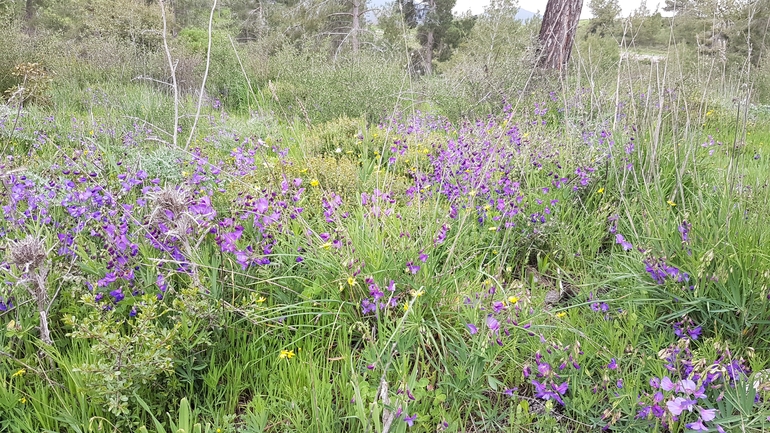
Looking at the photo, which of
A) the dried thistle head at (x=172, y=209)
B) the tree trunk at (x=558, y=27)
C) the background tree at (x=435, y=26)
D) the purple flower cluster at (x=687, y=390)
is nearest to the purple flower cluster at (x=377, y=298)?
the dried thistle head at (x=172, y=209)

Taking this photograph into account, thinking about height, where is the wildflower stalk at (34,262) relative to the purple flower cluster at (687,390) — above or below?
above

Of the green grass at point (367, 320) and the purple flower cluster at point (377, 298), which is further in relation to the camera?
the purple flower cluster at point (377, 298)

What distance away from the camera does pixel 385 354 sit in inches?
63.2

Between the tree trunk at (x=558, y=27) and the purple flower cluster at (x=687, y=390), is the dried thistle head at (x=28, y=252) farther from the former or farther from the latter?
the tree trunk at (x=558, y=27)

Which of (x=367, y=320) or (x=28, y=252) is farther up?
(x=28, y=252)

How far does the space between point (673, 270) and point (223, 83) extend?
7666 millimetres

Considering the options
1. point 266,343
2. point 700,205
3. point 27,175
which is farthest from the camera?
point 27,175

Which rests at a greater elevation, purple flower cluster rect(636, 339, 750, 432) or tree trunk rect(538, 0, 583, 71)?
tree trunk rect(538, 0, 583, 71)

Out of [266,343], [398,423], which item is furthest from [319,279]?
[398,423]

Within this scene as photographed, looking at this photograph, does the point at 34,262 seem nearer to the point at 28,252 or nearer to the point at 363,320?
the point at 28,252

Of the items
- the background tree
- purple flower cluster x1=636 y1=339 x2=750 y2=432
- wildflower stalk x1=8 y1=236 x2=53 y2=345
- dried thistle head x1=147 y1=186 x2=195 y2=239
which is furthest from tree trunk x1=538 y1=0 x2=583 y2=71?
the background tree

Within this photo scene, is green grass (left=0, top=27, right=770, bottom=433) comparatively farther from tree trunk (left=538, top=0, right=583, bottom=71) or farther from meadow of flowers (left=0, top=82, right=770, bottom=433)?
tree trunk (left=538, top=0, right=583, bottom=71)

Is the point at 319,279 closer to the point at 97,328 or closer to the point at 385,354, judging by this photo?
the point at 385,354

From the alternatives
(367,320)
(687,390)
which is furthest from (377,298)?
(687,390)
